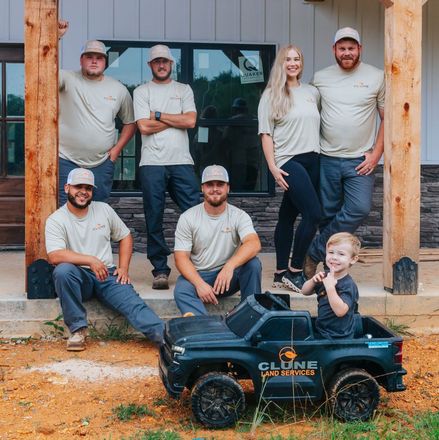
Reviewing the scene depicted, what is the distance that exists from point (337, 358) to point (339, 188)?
2331mm

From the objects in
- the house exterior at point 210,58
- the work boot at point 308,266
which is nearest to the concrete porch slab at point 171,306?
the work boot at point 308,266

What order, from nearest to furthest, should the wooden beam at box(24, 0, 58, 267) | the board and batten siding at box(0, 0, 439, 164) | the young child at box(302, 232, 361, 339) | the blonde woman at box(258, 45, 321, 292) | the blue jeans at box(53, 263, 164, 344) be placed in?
the young child at box(302, 232, 361, 339) < the blue jeans at box(53, 263, 164, 344) < the wooden beam at box(24, 0, 58, 267) < the blonde woman at box(258, 45, 321, 292) < the board and batten siding at box(0, 0, 439, 164)

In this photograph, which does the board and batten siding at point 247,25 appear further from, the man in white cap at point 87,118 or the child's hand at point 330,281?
the child's hand at point 330,281

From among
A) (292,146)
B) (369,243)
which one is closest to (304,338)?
(292,146)

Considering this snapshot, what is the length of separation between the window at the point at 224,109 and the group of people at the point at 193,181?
1.93m

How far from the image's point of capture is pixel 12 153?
28.8 ft

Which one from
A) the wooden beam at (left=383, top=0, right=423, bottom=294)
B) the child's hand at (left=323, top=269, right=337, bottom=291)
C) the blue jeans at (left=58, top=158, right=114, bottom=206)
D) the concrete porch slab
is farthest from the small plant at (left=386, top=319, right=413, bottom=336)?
the blue jeans at (left=58, top=158, right=114, bottom=206)

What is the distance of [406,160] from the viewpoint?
6.48 metres

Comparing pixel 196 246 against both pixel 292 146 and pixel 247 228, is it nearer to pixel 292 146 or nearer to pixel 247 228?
pixel 247 228

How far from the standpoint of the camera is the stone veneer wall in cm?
883

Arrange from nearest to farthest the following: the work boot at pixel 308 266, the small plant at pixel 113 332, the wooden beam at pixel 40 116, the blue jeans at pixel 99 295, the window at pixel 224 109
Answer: the blue jeans at pixel 99 295 < the wooden beam at pixel 40 116 < the small plant at pixel 113 332 < the work boot at pixel 308 266 < the window at pixel 224 109

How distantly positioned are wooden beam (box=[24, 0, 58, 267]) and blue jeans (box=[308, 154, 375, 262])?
2.07 metres

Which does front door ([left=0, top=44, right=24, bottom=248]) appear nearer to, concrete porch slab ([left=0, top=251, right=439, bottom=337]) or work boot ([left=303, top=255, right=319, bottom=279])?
concrete porch slab ([left=0, top=251, right=439, bottom=337])

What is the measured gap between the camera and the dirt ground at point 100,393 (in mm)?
4473
